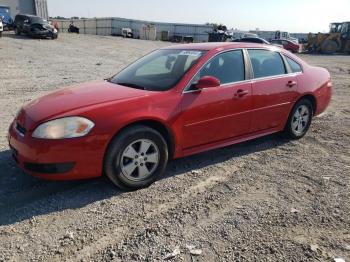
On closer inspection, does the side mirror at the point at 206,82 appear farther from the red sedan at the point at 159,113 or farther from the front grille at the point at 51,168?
the front grille at the point at 51,168

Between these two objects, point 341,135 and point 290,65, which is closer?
point 290,65

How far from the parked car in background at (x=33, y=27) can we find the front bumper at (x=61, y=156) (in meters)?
26.6

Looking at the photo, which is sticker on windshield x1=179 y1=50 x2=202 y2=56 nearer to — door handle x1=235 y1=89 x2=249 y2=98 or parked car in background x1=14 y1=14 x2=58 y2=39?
door handle x1=235 y1=89 x2=249 y2=98

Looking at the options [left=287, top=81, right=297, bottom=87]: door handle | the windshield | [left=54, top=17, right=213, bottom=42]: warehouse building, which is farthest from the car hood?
[left=54, top=17, right=213, bottom=42]: warehouse building

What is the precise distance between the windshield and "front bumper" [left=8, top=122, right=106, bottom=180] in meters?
1.11

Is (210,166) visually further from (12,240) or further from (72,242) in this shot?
(12,240)

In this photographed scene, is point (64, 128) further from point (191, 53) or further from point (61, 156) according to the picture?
point (191, 53)

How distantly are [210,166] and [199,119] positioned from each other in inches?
30.4

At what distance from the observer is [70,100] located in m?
4.17

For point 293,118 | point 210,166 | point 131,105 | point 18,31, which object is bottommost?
point 18,31

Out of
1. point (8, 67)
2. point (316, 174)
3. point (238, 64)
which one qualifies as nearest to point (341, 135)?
point (316, 174)

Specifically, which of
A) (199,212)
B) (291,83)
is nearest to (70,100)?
(199,212)

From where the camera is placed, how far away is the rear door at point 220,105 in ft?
14.7

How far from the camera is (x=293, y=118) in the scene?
5934 mm
